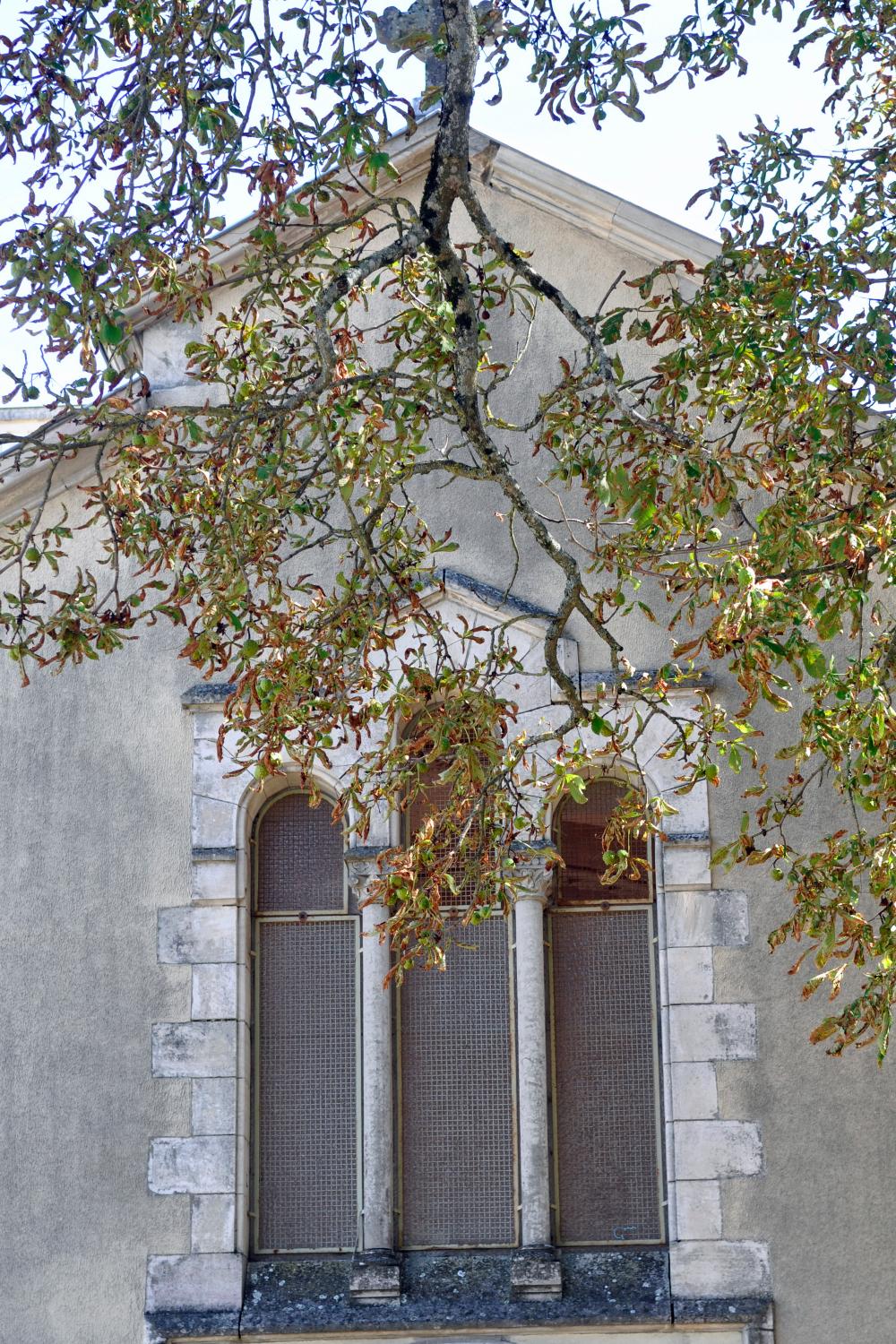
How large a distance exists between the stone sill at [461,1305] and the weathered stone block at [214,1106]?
0.59 meters

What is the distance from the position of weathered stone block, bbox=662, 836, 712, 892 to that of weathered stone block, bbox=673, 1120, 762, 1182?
3.18ft

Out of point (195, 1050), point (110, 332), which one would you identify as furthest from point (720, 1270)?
point (110, 332)

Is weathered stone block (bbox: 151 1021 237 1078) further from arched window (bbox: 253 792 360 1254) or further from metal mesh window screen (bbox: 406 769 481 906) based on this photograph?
metal mesh window screen (bbox: 406 769 481 906)

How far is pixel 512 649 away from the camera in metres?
6.94

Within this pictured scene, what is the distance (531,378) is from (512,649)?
236 cm

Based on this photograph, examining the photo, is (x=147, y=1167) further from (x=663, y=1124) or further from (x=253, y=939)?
(x=663, y=1124)

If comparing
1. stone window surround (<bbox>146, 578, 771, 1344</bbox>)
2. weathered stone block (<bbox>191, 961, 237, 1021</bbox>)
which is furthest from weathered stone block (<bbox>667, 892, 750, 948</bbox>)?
weathered stone block (<bbox>191, 961, 237, 1021</bbox>)

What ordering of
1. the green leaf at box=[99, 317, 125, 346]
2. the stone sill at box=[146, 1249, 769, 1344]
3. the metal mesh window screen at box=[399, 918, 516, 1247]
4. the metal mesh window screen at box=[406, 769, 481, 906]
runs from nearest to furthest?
1. the green leaf at box=[99, 317, 125, 346]
2. the stone sill at box=[146, 1249, 769, 1344]
3. the metal mesh window screen at box=[399, 918, 516, 1247]
4. the metal mesh window screen at box=[406, 769, 481, 906]

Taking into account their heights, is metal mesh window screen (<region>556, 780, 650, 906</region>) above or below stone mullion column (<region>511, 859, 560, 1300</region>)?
above

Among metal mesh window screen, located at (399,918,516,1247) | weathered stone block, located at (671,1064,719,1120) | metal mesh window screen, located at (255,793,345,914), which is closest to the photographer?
weathered stone block, located at (671,1064,719,1120)

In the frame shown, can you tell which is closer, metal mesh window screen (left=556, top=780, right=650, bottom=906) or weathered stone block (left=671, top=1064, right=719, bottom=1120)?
weathered stone block (left=671, top=1064, right=719, bottom=1120)

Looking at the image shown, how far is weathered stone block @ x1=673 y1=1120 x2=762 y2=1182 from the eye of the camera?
7832 millimetres

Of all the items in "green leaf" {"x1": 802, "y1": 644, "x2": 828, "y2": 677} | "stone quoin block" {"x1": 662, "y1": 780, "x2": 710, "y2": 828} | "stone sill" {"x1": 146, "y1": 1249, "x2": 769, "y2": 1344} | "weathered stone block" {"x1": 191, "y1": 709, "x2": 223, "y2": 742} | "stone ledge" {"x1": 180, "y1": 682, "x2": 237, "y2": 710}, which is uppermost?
"stone ledge" {"x1": 180, "y1": 682, "x2": 237, "y2": 710}

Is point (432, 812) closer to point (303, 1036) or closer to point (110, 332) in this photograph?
point (303, 1036)
